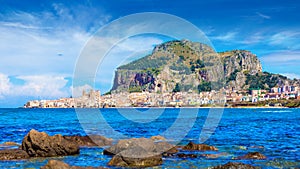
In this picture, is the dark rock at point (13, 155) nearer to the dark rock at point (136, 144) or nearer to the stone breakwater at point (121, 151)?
the stone breakwater at point (121, 151)

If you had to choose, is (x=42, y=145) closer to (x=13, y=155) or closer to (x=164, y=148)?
(x=13, y=155)

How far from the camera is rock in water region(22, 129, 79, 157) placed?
2222cm

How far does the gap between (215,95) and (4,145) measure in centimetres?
7565

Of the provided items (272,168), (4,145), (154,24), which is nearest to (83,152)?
(4,145)

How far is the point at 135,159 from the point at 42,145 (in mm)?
6657

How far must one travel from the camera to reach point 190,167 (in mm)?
19359

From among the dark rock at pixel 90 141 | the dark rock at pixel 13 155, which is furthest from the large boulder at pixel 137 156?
the dark rock at pixel 90 141

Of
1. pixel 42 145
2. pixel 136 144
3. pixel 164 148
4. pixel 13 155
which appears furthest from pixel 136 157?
pixel 13 155

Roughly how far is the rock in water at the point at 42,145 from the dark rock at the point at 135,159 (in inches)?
191

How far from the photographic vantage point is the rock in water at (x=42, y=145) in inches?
875

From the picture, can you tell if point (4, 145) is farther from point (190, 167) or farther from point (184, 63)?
point (184, 63)

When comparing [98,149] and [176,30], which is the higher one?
[176,30]

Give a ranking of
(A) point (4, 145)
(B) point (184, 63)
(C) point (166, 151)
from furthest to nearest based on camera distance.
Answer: (B) point (184, 63), (A) point (4, 145), (C) point (166, 151)

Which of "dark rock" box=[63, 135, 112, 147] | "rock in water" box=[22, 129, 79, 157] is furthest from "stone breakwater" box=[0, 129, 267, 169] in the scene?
"dark rock" box=[63, 135, 112, 147]
